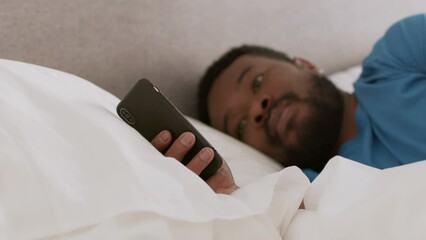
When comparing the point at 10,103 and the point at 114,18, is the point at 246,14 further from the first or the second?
the point at 10,103

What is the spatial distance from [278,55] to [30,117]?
0.75 metres

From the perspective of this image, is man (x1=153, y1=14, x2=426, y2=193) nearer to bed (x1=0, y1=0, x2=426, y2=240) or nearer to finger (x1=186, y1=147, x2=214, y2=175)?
bed (x1=0, y1=0, x2=426, y2=240)

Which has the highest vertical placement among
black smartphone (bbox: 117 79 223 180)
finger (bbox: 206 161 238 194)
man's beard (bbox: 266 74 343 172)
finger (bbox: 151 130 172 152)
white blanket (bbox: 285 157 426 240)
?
black smartphone (bbox: 117 79 223 180)

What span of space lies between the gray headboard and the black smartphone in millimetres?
285

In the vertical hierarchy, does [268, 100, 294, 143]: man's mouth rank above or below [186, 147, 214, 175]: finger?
below

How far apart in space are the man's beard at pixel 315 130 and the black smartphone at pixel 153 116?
374mm

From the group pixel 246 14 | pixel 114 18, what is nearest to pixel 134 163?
pixel 114 18

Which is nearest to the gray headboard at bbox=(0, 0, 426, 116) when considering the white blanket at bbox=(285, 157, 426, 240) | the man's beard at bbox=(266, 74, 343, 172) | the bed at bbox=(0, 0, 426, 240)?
the bed at bbox=(0, 0, 426, 240)

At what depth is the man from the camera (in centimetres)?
100

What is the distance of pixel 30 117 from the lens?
0.62 m

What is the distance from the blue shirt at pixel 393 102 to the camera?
0.98 metres

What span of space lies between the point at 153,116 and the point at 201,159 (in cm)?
9

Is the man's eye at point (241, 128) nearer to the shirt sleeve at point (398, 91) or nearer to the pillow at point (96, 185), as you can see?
the shirt sleeve at point (398, 91)

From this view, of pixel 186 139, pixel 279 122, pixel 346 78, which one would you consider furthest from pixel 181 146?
pixel 346 78
